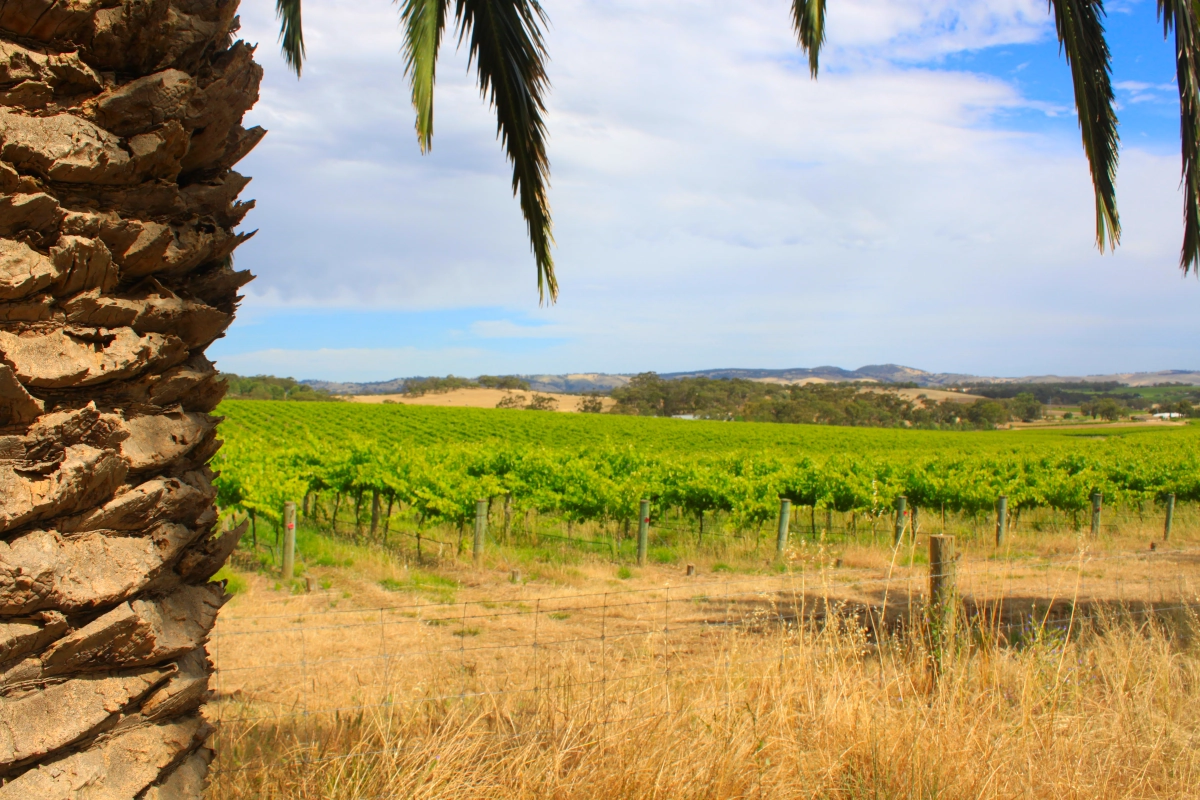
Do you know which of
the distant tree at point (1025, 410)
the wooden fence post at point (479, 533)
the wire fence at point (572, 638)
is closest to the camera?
the wire fence at point (572, 638)

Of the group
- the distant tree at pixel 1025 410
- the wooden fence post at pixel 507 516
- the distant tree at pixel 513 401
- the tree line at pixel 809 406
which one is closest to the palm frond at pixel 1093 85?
the wooden fence post at pixel 507 516

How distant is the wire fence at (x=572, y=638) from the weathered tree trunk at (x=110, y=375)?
104cm

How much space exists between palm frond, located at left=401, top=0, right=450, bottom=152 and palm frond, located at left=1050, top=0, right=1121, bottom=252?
3.06 meters

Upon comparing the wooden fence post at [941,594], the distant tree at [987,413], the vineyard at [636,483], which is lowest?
the distant tree at [987,413]

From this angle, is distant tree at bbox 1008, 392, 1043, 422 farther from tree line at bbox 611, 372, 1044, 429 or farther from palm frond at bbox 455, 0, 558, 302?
palm frond at bbox 455, 0, 558, 302

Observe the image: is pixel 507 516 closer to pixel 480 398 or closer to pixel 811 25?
pixel 811 25

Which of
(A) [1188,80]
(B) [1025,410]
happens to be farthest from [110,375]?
(B) [1025,410]

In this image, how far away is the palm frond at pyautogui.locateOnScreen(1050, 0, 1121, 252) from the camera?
146 inches

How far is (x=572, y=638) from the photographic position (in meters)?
7.23

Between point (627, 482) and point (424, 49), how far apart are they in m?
10.1

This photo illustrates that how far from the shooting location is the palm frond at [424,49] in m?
4.11

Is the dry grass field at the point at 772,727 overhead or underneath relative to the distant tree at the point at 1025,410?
overhead

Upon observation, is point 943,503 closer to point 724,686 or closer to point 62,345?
point 724,686

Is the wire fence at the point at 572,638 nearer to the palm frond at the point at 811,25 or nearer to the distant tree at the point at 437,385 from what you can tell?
the palm frond at the point at 811,25
